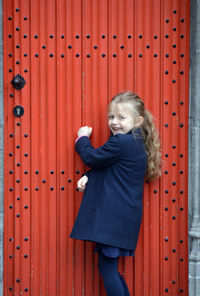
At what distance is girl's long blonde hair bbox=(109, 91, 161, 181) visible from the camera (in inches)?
101

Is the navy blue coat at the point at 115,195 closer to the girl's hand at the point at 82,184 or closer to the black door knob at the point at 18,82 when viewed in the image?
the girl's hand at the point at 82,184

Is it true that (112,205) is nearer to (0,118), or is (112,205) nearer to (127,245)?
(127,245)

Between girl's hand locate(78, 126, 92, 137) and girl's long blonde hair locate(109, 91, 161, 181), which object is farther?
girl's hand locate(78, 126, 92, 137)

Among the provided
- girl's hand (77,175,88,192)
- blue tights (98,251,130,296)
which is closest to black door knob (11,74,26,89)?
girl's hand (77,175,88,192)

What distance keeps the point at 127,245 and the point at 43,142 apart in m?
0.93

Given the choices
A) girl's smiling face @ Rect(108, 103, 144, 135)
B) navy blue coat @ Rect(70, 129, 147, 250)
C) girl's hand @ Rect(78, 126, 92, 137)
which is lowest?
navy blue coat @ Rect(70, 129, 147, 250)

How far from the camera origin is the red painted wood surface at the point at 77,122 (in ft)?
9.16

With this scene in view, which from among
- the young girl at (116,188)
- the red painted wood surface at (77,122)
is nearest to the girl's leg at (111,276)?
the young girl at (116,188)

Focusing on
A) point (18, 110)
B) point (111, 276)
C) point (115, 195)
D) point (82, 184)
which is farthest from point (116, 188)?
point (18, 110)

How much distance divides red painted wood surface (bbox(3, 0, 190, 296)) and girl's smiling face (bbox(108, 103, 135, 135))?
0.26 m

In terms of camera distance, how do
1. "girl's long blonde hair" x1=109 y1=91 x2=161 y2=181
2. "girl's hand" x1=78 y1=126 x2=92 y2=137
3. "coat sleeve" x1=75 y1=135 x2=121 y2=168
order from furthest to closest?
"girl's hand" x1=78 y1=126 x2=92 y2=137 → "girl's long blonde hair" x1=109 y1=91 x2=161 y2=181 → "coat sleeve" x1=75 y1=135 x2=121 y2=168

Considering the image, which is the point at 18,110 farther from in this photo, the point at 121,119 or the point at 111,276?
the point at 111,276

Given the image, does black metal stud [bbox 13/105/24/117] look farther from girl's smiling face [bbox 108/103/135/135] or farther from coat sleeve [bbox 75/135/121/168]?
girl's smiling face [bbox 108/103/135/135]

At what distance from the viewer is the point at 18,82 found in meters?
2.76
